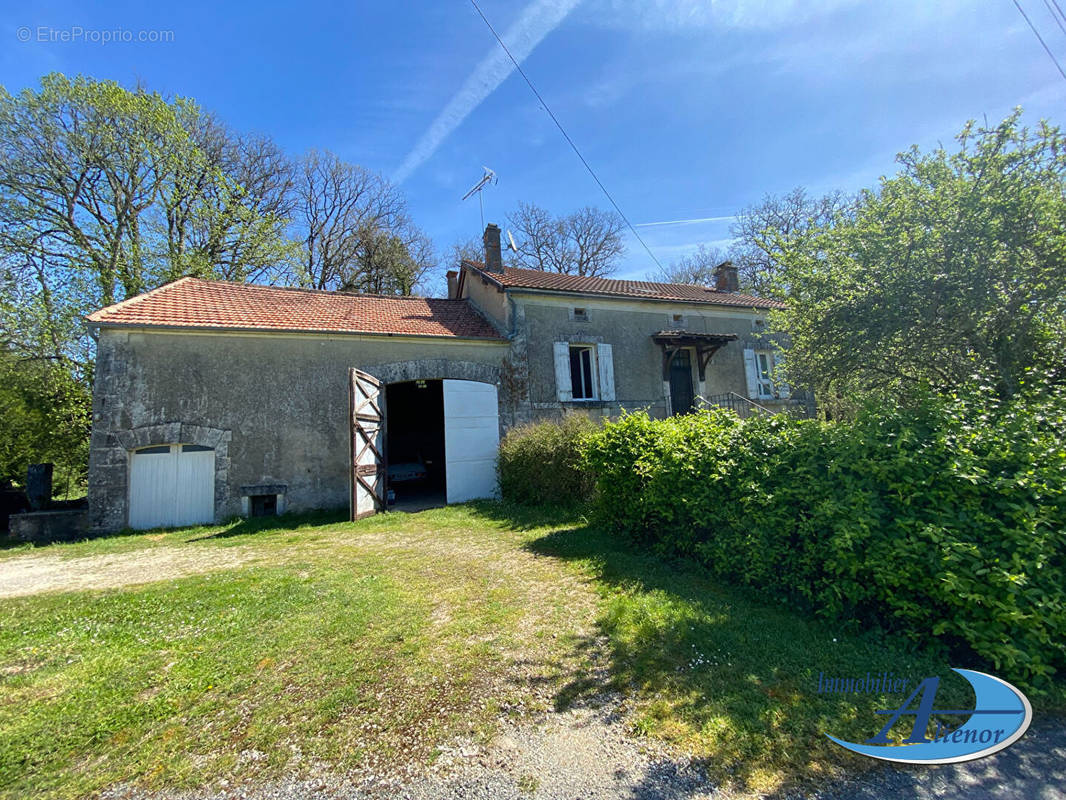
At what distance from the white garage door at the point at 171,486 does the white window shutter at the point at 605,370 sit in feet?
29.9

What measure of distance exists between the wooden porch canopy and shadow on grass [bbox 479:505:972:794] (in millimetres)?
9558

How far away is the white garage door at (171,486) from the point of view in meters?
8.82

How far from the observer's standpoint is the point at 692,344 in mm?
13461

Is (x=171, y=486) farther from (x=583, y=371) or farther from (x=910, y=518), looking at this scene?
(x=910, y=518)

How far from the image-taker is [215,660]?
3252 mm

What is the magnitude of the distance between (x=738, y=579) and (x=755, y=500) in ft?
2.95

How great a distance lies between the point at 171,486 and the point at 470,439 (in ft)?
19.7

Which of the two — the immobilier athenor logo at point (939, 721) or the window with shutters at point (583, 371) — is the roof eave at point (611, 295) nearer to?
the window with shutters at point (583, 371)

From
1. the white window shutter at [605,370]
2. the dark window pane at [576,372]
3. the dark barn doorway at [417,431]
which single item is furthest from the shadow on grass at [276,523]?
the white window shutter at [605,370]

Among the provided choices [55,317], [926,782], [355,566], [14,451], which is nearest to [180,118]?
[55,317]

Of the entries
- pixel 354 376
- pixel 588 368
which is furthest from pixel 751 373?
pixel 354 376

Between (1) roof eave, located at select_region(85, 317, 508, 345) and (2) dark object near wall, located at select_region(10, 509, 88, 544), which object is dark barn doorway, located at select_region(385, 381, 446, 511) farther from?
(2) dark object near wall, located at select_region(10, 509, 88, 544)

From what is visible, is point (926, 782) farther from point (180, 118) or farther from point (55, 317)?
point (180, 118)

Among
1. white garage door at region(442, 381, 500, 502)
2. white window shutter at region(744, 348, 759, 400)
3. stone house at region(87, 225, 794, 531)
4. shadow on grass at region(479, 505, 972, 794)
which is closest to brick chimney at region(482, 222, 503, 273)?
stone house at region(87, 225, 794, 531)
